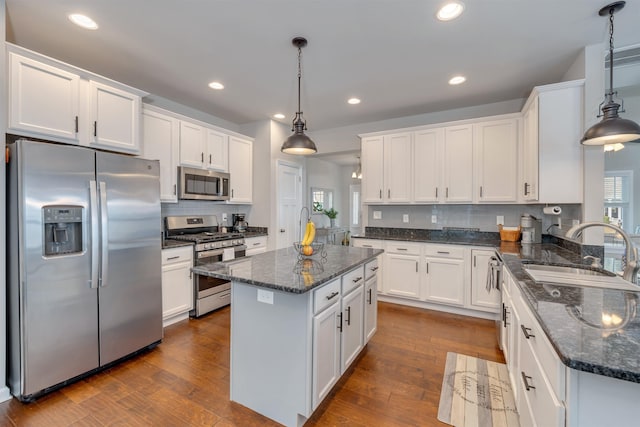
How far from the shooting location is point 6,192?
200 centimetres

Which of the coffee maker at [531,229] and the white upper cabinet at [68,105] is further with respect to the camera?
the coffee maker at [531,229]

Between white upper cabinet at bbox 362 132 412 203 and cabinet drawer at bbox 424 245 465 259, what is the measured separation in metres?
0.79

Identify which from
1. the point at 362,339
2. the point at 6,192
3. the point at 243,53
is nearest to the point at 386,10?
the point at 243,53

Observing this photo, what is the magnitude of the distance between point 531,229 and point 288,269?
3101mm

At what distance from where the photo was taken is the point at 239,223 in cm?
467

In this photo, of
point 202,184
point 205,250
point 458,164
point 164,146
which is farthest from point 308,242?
point 458,164

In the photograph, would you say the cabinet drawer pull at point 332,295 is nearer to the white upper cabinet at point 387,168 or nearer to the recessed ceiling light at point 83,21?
the white upper cabinet at point 387,168

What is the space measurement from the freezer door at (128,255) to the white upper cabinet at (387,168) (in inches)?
116

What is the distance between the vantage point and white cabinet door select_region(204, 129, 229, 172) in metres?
3.96

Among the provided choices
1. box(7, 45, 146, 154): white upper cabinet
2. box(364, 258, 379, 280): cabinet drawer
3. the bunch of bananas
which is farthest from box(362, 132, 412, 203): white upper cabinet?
box(7, 45, 146, 154): white upper cabinet

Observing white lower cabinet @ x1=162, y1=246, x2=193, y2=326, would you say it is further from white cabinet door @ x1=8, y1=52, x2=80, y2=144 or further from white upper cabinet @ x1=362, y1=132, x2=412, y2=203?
white upper cabinet @ x1=362, y1=132, x2=412, y2=203

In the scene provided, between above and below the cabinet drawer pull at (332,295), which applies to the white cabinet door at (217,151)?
above

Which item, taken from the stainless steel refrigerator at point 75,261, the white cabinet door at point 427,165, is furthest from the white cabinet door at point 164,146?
the white cabinet door at point 427,165

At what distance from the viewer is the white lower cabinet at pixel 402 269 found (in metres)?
3.88
